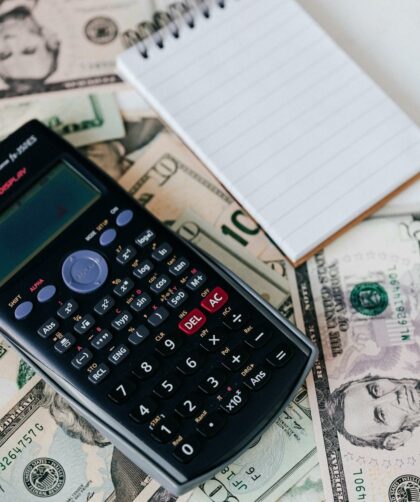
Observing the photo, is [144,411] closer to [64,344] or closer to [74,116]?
[64,344]

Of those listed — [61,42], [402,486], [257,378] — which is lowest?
[402,486]

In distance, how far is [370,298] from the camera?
0.51 meters

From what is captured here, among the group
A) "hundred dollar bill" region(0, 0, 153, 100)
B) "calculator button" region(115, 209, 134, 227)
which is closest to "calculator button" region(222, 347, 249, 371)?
"calculator button" region(115, 209, 134, 227)

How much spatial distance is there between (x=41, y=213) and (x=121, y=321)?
0.28ft

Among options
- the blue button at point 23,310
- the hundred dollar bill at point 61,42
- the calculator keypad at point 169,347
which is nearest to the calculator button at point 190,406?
the calculator keypad at point 169,347

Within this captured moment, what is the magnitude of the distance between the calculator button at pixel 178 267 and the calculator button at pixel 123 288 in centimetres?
2

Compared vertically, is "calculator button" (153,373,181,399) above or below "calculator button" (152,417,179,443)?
above

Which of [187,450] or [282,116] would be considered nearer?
[187,450]

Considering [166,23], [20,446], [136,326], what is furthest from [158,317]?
[166,23]

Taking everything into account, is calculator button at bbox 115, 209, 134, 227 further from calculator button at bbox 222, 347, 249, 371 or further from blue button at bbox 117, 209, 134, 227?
calculator button at bbox 222, 347, 249, 371

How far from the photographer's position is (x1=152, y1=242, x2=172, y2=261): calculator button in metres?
0.48

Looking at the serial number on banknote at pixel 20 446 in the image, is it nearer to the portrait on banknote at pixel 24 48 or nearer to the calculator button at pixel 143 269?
the calculator button at pixel 143 269

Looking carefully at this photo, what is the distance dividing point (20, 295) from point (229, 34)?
0.77ft

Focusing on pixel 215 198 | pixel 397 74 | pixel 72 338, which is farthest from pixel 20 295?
pixel 397 74
